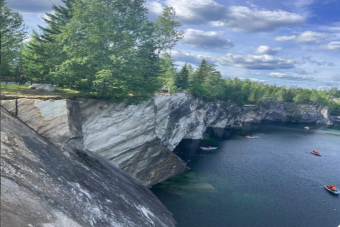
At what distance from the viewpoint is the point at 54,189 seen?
1652 cm

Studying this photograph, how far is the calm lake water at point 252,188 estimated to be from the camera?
1230 inches

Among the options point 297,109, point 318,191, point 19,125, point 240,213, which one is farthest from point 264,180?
point 297,109

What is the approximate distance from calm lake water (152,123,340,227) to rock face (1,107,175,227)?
9.04 m

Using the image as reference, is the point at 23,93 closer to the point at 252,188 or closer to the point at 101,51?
the point at 101,51

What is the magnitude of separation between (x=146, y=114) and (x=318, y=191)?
36343mm

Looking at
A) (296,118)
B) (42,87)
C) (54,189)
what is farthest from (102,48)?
(296,118)

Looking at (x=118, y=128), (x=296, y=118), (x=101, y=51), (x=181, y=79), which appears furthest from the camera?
(x=296, y=118)

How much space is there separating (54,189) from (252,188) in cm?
3491

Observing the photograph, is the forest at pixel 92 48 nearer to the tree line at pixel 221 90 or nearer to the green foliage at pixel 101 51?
the green foliage at pixel 101 51

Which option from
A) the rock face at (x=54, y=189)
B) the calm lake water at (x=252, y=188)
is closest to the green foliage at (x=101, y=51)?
the rock face at (x=54, y=189)

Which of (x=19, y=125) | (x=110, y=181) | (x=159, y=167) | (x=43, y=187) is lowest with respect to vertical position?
(x=159, y=167)

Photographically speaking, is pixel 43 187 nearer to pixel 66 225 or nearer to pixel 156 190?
pixel 66 225

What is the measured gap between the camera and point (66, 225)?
15.0 m

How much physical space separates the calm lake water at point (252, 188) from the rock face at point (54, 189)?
9.04m
